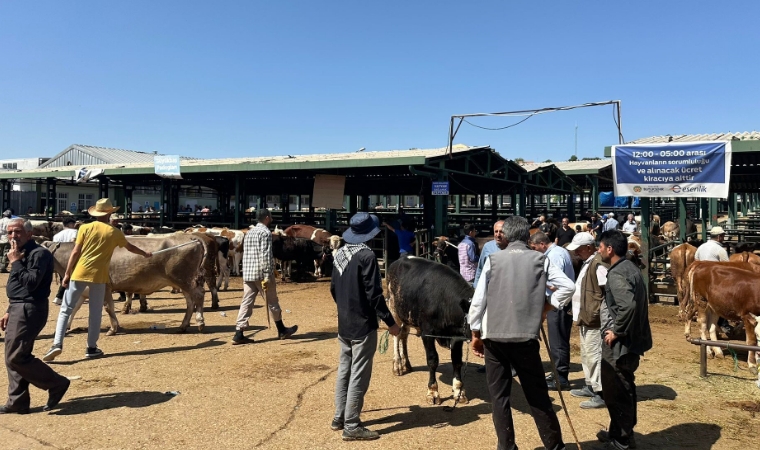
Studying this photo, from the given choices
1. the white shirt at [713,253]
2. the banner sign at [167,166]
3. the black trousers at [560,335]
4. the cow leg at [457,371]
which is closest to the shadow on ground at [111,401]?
the cow leg at [457,371]

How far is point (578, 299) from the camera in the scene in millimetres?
5270

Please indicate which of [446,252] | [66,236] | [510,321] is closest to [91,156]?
[66,236]

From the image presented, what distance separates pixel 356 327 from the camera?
15.6 feet

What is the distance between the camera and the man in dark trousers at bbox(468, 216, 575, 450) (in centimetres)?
383

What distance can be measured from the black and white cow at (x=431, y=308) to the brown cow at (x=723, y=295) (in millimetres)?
4143

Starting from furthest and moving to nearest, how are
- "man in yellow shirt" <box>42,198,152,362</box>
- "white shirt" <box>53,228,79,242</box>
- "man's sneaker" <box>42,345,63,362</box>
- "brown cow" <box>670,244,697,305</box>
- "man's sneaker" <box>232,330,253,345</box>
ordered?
"white shirt" <box>53,228,79,242</box> → "brown cow" <box>670,244,697,305</box> → "man's sneaker" <box>232,330,253,345</box> → "man in yellow shirt" <box>42,198,152,362</box> → "man's sneaker" <box>42,345,63,362</box>

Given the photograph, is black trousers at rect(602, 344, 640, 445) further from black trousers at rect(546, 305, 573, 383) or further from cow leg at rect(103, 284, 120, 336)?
cow leg at rect(103, 284, 120, 336)

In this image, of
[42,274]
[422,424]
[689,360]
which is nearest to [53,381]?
[42,274]

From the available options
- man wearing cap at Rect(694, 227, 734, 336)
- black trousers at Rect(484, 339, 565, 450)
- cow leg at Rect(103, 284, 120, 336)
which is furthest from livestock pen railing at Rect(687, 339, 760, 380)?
cow leg at Rect(103, 284, 120, 336)

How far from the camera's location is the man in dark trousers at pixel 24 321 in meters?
5.04

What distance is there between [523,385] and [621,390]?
1007 millimetres

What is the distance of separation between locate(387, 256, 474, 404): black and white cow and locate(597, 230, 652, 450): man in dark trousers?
56.2 inches

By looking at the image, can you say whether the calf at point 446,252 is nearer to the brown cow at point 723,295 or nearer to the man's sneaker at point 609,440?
the brown cow at point 723,295

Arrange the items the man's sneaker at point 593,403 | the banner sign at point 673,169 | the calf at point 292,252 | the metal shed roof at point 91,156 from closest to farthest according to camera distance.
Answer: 1. the man's sneaker at point 593,403
2. the banner sign at point 673,169
3. the calf at point 292,252
4. the metal shed roof at point 91,156
